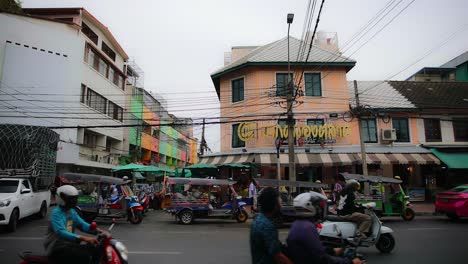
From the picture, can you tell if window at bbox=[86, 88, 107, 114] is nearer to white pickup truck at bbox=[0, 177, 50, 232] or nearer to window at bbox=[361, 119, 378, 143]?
white pickup truck at bbox=[0, 177, 50, 232]

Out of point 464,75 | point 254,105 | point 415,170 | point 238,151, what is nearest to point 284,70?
point 254,105

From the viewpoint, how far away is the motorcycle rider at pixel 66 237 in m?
3.79

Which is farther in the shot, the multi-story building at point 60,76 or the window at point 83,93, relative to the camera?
the window at point 83,93

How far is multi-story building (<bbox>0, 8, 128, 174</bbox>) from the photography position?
22.6m

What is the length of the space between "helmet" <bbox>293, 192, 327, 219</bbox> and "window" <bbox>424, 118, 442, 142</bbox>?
2263 cm

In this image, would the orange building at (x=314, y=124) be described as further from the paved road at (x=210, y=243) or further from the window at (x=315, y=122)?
the paved road at (x=210, y=243)

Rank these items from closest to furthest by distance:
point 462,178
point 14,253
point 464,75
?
point 14,253
point 462,178
point 464,75

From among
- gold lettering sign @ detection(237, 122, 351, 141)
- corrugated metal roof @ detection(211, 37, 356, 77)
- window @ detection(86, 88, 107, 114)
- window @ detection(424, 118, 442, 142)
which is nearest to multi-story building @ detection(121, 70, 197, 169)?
window @ detection(86, 88, 107, 114)

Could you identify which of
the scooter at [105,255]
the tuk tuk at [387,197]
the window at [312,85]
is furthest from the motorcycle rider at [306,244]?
the window at [312,85]

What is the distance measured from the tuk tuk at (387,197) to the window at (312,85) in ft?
33.6

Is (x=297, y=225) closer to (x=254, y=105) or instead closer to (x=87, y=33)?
(x=254, y=105)

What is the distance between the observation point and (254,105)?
2280 centimetres

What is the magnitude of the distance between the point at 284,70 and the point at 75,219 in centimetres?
2070

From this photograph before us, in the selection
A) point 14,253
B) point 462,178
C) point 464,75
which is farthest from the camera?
point 464,75
